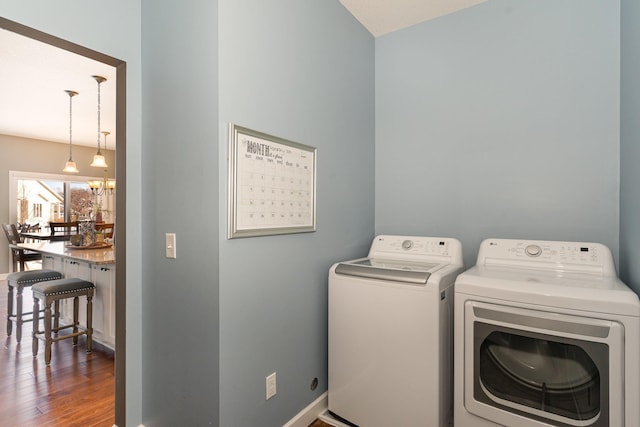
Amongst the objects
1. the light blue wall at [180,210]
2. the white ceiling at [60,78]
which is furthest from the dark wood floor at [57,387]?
the white ceiling at [60,78]

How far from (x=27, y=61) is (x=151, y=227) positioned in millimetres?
2667

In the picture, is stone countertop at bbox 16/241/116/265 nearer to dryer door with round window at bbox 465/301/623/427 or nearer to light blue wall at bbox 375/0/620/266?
light blue wall at bbox 375/0/620/266

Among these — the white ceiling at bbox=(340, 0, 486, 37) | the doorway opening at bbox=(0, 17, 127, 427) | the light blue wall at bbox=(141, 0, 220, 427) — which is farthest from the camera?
the white ceiling at bbox=(340, 0, 486, 37)

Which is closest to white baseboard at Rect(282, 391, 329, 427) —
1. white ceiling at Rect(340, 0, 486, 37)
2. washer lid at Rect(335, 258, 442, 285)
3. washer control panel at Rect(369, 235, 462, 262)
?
washer lid at Rect(335, 258, 442, 285)

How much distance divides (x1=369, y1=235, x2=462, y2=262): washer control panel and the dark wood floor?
6.34ft

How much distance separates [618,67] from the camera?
1.84m

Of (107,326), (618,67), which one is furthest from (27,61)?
(618,67)

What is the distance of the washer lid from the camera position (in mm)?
1670

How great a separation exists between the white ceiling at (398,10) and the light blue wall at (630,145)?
907 mm

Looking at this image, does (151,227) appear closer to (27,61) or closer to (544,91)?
(544,91)

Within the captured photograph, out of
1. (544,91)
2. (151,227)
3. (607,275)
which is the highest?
(544,91)

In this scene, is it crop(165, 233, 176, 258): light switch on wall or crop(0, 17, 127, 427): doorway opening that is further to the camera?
crop(0, 17, 127, 427): doorway opening

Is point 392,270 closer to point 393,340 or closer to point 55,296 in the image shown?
point 393,340

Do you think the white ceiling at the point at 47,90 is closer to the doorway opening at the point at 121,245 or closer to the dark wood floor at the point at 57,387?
the doorway opening at the point at 121,245
